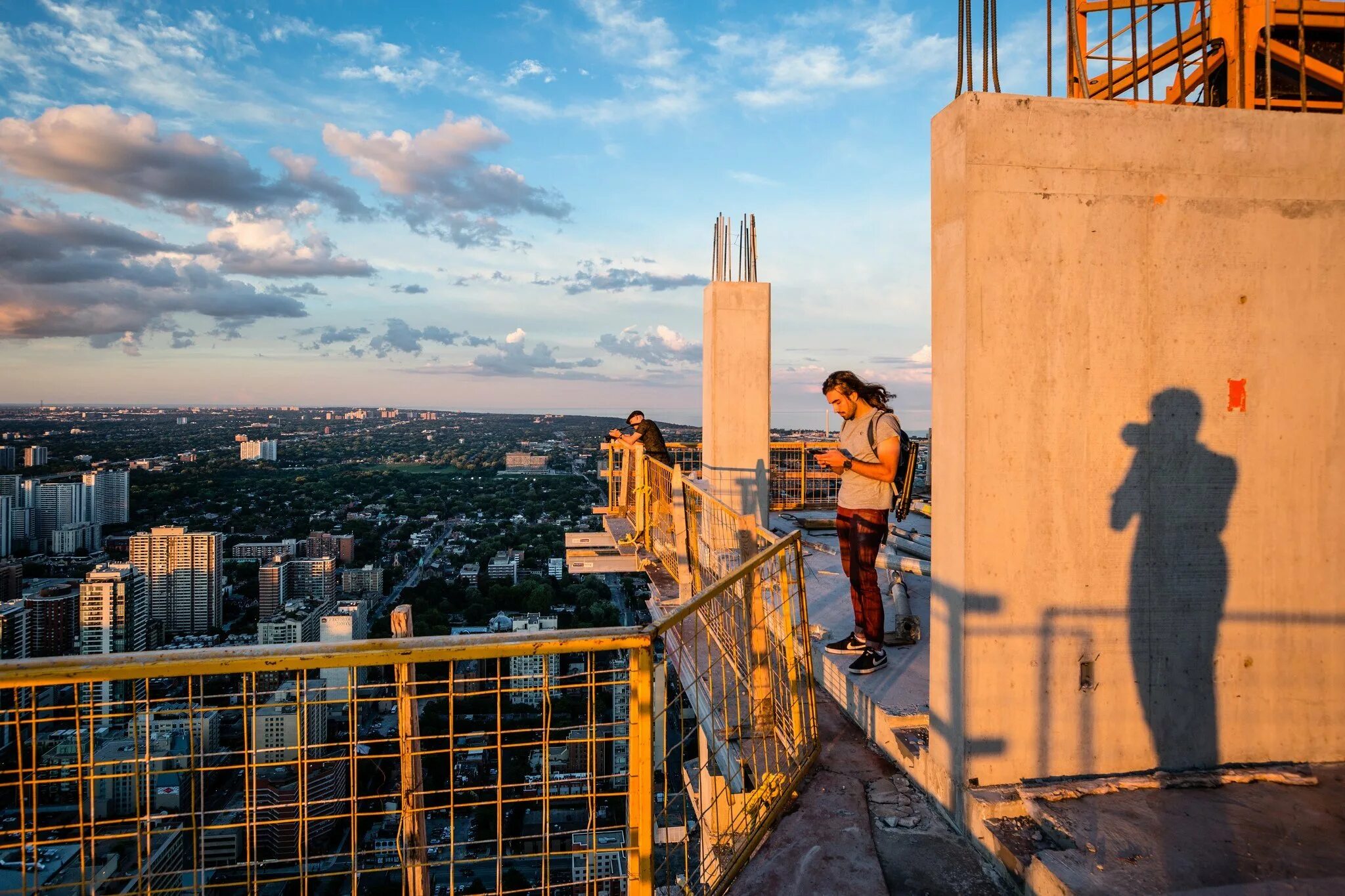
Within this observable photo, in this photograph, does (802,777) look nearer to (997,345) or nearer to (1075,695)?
(1075,695)

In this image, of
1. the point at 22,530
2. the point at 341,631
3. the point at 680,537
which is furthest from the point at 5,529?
the point at 680,537

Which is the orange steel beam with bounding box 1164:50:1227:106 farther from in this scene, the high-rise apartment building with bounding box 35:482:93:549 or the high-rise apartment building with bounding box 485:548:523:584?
the high-rise apartment building with bounding box 35:482:93:549

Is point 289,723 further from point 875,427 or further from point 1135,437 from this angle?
point 1135,437

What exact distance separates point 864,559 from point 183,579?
873 inches

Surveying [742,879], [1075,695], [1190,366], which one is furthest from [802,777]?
[1190,366]

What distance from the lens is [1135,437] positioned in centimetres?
347

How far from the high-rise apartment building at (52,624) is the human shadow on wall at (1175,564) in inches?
630

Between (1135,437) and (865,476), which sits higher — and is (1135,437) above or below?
above

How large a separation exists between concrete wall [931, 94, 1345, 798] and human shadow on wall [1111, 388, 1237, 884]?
0.03ft

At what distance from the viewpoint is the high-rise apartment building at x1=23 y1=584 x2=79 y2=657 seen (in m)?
12.9

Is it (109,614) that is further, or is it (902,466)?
(109,614)

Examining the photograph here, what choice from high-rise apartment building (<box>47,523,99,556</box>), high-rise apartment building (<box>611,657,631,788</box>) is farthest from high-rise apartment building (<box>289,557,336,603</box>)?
high-rise apartment building (<box>47,523,99,556</box>)

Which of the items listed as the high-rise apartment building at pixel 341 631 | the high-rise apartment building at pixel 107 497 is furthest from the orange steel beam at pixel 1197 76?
the high-rise apartment building at pixel 107 497

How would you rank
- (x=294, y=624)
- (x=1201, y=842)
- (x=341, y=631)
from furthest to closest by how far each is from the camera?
1. (x=294, y=624)
2. (x=341, y=631)
3. (x=1201, y=842)
